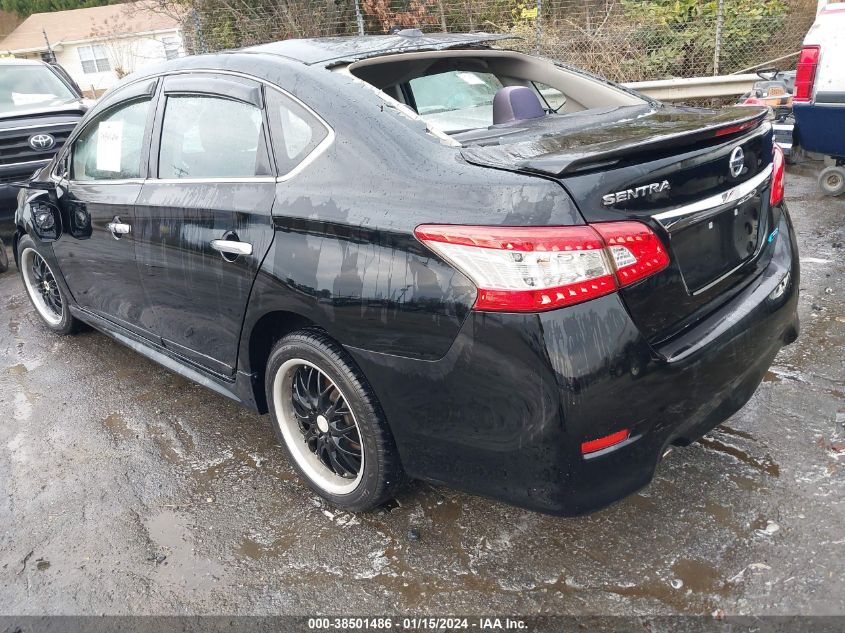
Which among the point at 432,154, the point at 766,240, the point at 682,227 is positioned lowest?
the point at 766,240

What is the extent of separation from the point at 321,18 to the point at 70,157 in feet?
30.0

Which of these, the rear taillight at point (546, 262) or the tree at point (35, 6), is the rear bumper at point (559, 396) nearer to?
the rear taillight at point (546, 262)

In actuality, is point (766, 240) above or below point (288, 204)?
below

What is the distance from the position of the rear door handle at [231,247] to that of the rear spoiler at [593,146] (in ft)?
3.20

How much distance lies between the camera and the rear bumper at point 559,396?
1895 mm

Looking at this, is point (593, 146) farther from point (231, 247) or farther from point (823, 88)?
point (823, 88)

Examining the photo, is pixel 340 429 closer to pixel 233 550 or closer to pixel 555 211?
pixel 233 550

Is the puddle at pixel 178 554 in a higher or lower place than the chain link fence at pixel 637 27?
lower

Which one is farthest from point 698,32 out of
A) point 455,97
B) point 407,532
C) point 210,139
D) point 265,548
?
point 265,548

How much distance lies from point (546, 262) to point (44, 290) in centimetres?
444

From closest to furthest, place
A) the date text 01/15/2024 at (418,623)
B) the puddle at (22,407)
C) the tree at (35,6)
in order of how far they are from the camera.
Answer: the date text 01/15/2024 at (418,623)
the puddle at (22,407)
the tree at (35,6)

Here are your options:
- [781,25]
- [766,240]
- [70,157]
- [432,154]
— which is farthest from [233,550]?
[781,25]

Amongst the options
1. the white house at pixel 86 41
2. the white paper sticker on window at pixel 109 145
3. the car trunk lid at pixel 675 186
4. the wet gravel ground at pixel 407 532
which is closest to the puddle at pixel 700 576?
the wet gravel ground at pixel 407 532

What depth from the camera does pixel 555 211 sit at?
6.20 feet
